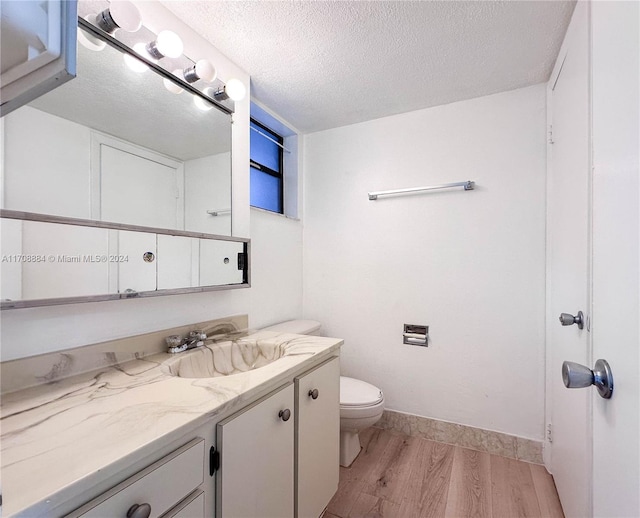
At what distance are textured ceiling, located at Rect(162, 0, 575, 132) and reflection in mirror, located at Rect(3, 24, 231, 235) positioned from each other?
0.36 m

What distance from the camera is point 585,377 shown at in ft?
2.02

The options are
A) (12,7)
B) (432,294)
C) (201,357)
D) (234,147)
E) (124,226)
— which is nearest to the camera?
(12,7)

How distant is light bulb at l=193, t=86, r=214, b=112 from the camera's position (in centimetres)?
138

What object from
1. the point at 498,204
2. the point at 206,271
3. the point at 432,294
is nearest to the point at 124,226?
the point at 206,271

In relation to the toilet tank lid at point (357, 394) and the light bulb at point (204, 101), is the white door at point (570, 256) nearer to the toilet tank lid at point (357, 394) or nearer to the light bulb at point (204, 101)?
the toilet tank lid at point (357, 394)

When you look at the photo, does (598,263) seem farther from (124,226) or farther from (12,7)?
(124,226)

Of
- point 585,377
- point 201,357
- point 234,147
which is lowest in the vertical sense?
point 201,357

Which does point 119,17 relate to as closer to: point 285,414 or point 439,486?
point 285,414

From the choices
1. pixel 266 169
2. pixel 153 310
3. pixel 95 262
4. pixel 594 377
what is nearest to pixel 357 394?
pixel 153 310

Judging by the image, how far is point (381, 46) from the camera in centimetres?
144

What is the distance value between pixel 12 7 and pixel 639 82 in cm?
94

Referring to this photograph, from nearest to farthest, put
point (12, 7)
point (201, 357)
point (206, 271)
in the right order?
point (12, 7) → point (201, 357) → point (206, 271)

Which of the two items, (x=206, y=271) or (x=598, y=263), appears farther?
(x=206, y=271)

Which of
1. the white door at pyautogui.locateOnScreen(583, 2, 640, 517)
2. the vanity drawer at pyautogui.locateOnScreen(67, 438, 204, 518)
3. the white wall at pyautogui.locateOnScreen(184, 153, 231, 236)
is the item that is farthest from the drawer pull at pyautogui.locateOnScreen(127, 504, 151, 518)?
the white wall at pyautogui.locateOnScreen(184, 153, 231, 236)
